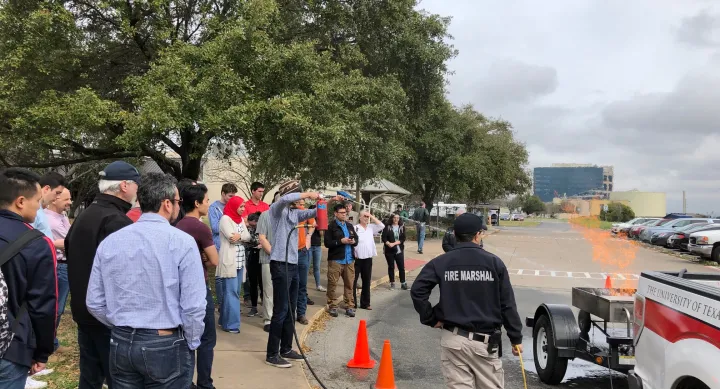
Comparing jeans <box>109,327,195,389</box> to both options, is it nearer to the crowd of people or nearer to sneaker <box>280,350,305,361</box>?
the crowd of people

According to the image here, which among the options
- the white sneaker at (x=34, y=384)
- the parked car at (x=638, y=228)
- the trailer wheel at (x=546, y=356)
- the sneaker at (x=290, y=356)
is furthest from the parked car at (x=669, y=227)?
the white sneaker at (x=34, y=384)

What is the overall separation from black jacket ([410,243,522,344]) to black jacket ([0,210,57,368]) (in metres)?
2.53

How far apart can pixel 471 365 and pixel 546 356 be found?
9.22ft

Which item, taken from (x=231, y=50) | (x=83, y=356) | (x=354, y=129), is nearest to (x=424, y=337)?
(x=354, y=129)

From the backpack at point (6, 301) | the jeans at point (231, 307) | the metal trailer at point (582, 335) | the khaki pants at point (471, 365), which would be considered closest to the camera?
the backpack at point (6, 301)

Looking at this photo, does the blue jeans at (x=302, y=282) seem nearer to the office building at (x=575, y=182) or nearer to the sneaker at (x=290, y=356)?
the sneaker at (x=290, y=356)

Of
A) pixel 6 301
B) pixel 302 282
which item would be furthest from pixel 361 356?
pixel 6 301

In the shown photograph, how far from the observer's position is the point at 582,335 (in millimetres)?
5996

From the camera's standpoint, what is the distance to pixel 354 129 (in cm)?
1090

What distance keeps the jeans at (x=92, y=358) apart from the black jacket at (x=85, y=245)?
0.44 feet

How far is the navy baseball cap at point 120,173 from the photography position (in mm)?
3588

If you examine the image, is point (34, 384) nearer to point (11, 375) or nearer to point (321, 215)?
point (11, 375)

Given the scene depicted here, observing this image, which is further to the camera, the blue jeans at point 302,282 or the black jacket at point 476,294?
the blue jeans at point 302,282

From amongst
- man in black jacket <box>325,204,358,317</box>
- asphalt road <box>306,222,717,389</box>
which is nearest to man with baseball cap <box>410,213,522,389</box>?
asphalt road <box>306,222,717,389</box>
